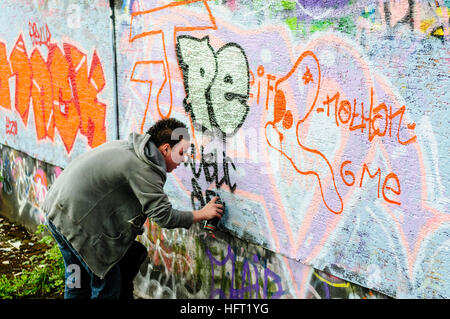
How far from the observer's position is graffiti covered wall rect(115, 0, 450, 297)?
2.53m

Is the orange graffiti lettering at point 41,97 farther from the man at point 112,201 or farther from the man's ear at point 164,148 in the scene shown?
the man's ear at point 164,148

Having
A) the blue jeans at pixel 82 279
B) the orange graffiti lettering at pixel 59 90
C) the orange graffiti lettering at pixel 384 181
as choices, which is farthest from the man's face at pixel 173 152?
the orange graffiti lettering at pixel 59 90

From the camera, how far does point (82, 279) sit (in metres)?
3.48

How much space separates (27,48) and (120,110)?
7.29ft

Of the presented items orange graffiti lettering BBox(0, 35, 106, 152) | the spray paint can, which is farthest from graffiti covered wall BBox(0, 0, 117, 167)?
the spray paint can

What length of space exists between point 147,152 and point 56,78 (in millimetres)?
2889

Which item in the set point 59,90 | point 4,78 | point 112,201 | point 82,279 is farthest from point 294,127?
point 4,78

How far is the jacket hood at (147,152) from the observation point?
316 centimetres

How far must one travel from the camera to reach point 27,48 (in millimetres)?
6109

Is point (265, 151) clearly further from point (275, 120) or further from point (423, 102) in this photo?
point (423, 102)

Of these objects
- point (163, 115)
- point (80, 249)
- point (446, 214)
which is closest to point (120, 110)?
point (163, 115)

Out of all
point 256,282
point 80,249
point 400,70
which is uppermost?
point 400,70

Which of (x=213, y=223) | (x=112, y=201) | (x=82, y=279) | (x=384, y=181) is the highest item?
(x=384, y=181)

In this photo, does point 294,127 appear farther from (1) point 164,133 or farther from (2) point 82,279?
(2) point 82,279
